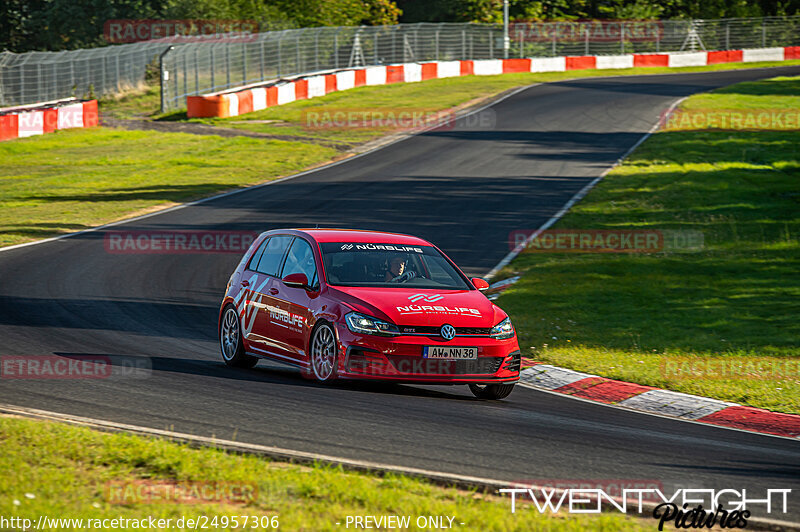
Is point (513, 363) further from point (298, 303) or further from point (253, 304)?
point (253, 304)

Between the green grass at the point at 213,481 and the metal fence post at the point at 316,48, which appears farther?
the metal fence post at the point at 316,48

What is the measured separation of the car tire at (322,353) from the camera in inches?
384

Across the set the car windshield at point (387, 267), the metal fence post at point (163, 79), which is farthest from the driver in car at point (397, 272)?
the metal fence post at point (163, 79)

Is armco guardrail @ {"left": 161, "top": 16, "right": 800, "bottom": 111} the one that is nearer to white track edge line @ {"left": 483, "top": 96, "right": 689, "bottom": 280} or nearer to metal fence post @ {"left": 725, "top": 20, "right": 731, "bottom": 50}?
metal fence post @ {"left": 725, "top": 20, "right": 731, "bottom": 50}

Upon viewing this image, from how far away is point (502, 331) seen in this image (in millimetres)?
9953

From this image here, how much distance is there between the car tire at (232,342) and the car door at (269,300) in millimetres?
265

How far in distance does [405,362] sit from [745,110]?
3262 cm

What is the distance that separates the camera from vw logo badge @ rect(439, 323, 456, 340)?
9586 mm

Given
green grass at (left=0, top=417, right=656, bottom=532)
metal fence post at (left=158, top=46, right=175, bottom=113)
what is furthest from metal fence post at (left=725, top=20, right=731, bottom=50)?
green grass at (left=0, top=417, right=656, bottom=532)

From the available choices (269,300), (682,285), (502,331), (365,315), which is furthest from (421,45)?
(365,315)

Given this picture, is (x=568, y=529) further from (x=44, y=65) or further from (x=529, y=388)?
(x=44, y=65)

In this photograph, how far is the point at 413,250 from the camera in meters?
11.1

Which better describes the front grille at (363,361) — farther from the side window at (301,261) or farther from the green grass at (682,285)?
the green grass at (682,285)

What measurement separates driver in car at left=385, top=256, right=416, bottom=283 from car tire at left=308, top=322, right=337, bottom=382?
1.02 meters
